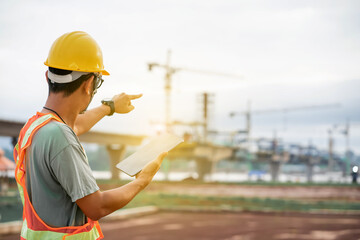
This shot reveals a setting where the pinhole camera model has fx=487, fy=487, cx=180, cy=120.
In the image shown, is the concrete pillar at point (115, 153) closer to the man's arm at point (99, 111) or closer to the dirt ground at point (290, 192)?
the dirt ground at point (290, 192)

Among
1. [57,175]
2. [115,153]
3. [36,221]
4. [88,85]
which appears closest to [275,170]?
[115,153]

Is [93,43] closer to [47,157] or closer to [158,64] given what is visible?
[47,157]

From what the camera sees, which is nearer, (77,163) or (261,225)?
(77,163)

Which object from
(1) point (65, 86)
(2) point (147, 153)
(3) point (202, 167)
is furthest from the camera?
(3) point (202, 167)

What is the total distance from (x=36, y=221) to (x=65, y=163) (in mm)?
386

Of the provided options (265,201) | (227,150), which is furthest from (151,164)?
(227,150)

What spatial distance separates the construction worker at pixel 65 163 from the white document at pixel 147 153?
0.30ft

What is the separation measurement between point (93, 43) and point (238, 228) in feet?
40.7

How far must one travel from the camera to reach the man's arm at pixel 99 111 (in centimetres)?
329

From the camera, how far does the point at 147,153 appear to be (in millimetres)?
2656

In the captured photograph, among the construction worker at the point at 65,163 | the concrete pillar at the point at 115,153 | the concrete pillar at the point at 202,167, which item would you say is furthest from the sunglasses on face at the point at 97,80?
the concrete pillar at the point at 202,167

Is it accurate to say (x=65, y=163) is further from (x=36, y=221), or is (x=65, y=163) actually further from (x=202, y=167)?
(x=202, y=167)

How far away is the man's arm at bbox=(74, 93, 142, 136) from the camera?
329 cm

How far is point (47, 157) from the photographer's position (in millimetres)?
2215
